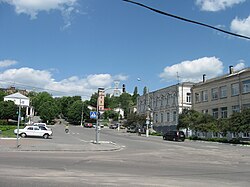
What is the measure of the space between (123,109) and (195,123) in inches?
4205

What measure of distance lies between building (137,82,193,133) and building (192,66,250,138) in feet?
7.02

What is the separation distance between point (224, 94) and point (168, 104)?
18.4 meters

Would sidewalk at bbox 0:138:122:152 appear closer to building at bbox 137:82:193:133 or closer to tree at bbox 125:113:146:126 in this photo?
building at bbox 137:82:193:133

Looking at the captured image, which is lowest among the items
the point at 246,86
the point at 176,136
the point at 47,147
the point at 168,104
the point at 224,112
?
the point at 47,147

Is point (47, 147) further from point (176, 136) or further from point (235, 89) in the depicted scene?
point (235, 89)

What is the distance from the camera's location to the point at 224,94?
57844 millimetres

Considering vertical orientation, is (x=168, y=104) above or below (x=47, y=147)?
above

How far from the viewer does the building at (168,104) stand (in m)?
69.3

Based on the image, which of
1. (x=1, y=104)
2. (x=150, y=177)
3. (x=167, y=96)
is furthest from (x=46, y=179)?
(x=1, y=104)

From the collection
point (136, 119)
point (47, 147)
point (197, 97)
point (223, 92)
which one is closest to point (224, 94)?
point (223, 92)

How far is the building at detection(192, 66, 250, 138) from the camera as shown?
52594 mm

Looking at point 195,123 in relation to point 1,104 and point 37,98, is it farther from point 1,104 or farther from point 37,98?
point 37,98

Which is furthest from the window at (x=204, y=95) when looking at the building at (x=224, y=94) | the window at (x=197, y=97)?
the window at (x=197, y=97)

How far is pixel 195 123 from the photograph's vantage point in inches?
2133
